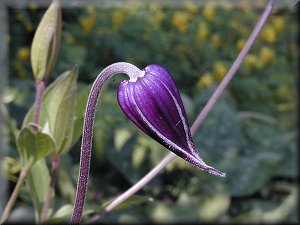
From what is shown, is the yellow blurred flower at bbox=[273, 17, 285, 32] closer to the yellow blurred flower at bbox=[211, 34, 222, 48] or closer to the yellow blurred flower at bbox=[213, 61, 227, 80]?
the yellow blurred flower at bbox=[211, 34, 222, 48]

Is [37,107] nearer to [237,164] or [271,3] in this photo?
[271,3]

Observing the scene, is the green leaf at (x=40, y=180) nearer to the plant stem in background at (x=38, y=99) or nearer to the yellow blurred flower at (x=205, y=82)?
the plant stem in background at (x=38, y=99)

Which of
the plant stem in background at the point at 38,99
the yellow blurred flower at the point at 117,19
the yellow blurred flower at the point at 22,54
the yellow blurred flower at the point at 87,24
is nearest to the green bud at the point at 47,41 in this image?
the plant stem in background at the point at 38,99

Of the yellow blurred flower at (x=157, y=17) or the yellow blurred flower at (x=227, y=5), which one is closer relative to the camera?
the yellow blurred flower at (x=157, y=17)

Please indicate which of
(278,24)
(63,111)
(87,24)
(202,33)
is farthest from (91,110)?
(278,24)

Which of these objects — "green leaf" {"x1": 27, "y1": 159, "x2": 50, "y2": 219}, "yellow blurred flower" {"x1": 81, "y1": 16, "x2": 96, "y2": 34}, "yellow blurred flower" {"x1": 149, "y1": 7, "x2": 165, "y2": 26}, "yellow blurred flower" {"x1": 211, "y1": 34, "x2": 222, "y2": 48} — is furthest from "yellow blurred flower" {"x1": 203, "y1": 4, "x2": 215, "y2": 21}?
"green leaf" {"x1": 27, "y1": 159, "x2": 50, "y2": 219}

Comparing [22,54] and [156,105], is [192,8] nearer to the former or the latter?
[22,54]

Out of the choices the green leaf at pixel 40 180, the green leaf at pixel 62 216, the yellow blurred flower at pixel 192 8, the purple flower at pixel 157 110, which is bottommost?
the green leaf at pixel 62 216

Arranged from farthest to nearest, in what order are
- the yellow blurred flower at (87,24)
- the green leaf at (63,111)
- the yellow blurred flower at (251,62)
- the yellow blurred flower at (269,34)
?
1. the yellow blurred flower at (269,34)
2. the yellow blurred flower at (251,62)
3. the yellow blurred flower at (87,24)
4. the green leaf at (63,111)
